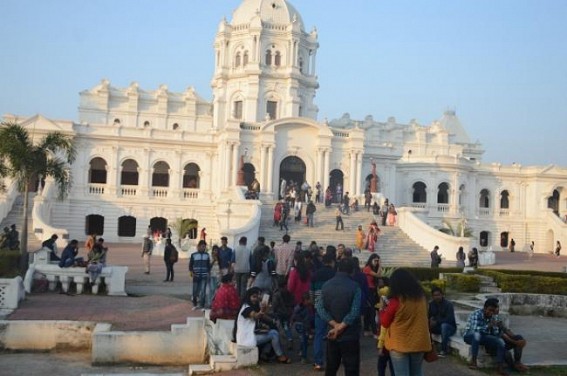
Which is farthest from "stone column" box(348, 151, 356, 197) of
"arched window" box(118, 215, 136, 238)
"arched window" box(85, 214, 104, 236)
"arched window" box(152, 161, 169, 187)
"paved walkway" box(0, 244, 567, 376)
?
"paved walkway" box(0, 244, 567, 376)

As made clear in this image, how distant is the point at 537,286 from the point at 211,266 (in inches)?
435

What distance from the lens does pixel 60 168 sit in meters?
24.2

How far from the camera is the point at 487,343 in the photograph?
36.4 feet

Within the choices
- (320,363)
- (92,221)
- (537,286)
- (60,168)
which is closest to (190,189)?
(92,221)

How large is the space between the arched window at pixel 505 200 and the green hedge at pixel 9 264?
44.9 m

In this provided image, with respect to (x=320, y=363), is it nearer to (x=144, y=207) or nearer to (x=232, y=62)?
(x=144, y=207)

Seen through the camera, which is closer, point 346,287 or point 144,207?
point 346,287

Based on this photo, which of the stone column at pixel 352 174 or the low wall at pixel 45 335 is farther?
the stone column at pixel 352 174

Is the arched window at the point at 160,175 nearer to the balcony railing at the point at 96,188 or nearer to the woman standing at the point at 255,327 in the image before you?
the balcony railing at the point at 96,188

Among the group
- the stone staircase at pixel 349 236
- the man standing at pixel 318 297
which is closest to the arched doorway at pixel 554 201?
the stone staircase at pixel 349 236

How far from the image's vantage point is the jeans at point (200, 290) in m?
16.3

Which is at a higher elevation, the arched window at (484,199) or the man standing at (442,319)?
the arched window at (484,199)

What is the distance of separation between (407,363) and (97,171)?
4300 centimetres

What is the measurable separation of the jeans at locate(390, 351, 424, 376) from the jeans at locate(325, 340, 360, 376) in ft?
3.13
